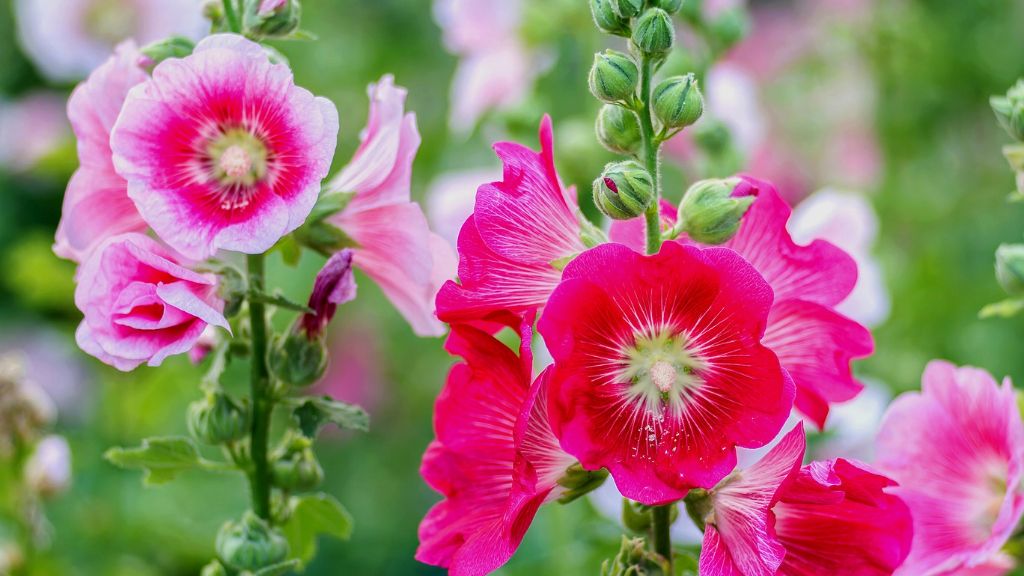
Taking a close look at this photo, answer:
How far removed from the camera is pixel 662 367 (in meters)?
0.66

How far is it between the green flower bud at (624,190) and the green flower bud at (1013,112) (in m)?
0.27

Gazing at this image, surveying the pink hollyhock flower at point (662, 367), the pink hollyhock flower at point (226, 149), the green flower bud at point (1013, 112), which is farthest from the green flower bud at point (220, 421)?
the green flower bud at point (1013, 112)

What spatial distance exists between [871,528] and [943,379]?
6.6 inches

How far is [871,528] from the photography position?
663mm

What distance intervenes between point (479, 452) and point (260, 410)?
0.15m

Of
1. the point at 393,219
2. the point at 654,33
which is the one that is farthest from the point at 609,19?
the point at 393,219

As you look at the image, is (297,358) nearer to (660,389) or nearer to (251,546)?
(251,546)

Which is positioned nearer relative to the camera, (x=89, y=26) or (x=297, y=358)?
(x=297, y=358)

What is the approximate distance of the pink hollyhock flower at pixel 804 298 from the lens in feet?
2.39

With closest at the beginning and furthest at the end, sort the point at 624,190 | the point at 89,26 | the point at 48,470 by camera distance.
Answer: the point at 624,190 < the point at 48,470 < the point at 89,26

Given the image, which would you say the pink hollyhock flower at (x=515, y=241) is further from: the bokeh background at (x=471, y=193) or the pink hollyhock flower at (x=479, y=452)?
the bokeh background at (x=471, y=193)

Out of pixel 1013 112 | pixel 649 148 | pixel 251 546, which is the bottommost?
pixel 251 546

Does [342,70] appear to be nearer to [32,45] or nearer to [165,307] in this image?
[32,45]

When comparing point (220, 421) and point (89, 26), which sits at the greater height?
point (89, 26)
